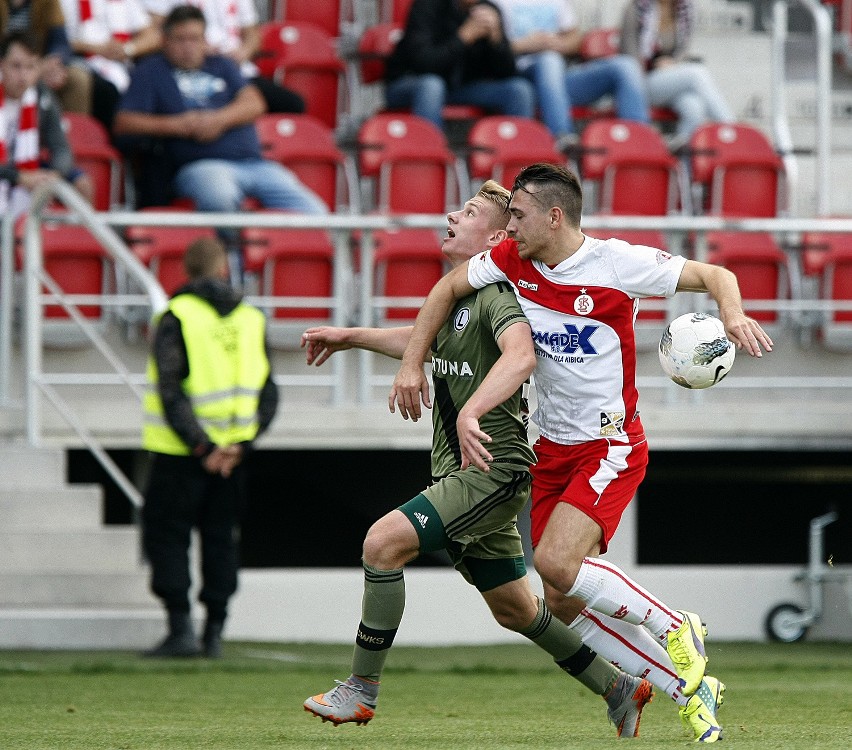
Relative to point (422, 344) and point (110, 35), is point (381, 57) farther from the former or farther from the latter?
point (422, 344)

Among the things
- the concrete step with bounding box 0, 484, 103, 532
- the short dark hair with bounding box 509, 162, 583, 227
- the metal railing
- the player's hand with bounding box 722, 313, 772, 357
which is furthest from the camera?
the metal railing

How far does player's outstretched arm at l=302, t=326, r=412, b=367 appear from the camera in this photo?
19.5ft

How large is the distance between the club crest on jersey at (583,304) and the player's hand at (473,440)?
63 centimetres

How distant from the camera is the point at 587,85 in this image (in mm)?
12977

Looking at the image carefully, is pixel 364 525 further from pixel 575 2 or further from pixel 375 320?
pixel 575 2

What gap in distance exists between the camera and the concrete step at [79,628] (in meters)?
8.88

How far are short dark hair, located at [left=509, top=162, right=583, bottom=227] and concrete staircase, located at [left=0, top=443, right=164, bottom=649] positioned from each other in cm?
433

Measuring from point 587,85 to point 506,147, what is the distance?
1.48 metres

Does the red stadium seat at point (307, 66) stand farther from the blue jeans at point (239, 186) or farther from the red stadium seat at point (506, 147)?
the blue jeans at point (239, 186)

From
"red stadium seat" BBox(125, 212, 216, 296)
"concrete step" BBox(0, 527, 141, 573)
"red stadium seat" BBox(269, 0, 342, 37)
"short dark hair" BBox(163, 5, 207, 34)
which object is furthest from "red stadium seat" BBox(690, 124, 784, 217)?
"concrete step" BBox(0, 527, 141, 573)

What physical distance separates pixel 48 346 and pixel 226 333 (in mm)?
1958

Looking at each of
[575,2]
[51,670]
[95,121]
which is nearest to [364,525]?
[95,121]

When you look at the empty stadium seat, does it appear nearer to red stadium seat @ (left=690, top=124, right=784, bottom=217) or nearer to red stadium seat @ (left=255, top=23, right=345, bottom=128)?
red stadium seat @ (left=255, top=23, right=345, bottom=128)

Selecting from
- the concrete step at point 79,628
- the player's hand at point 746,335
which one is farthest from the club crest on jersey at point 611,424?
the concrete step at point 79,628
